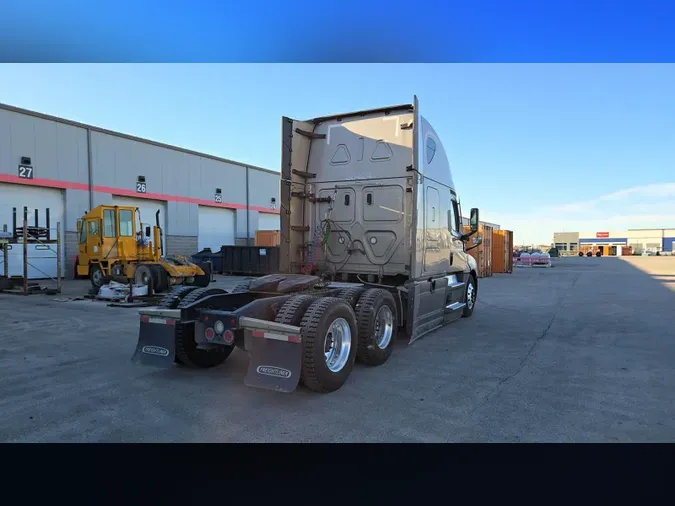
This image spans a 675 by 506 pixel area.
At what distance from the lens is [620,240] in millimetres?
102688

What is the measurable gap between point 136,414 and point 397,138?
5547 mm

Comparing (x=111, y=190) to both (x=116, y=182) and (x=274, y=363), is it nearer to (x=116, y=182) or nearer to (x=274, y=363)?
(x=116, y=182)

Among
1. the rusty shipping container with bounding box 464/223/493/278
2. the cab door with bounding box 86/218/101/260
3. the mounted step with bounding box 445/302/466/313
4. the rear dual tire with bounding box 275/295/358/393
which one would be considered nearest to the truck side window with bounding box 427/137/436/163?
the mounted step with bounding box 445/302/466/313

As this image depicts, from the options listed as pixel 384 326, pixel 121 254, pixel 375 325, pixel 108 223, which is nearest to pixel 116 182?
pixel 108 223

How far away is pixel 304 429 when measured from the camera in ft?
13.0

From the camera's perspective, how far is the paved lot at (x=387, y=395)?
12.8 feet

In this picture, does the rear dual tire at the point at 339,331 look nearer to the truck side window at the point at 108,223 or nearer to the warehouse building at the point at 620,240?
the truck side window at the point at 108,223

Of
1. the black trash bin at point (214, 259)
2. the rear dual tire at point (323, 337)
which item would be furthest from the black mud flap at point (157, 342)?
the black trash bin at point (214, 259)

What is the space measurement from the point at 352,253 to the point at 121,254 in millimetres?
11356

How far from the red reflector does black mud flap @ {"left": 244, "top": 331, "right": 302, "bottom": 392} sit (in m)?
0.44

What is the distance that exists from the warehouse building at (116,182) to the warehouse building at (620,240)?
80.2 meters
